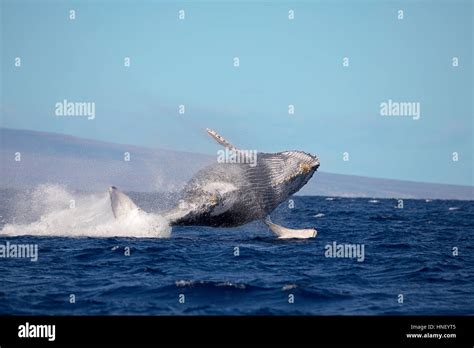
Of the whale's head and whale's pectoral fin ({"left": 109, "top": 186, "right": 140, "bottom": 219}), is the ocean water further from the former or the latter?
the whale's head

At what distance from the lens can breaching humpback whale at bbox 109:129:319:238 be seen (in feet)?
64.9

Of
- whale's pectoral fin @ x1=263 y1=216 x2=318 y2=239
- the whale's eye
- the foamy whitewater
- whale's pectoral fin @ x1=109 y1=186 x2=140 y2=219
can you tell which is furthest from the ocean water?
the whale's eye

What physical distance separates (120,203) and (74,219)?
3446mm

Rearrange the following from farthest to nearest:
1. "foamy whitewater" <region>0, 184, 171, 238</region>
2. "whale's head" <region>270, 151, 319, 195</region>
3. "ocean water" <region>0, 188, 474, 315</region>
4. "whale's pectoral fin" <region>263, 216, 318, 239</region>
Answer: "whale's pectoral fin" <region>263, 216, 318, 239</region>
"foamy whitewater" <region>0, 184, 171, 238</region>
"whale's head" <region>270, 151, 319, 195</region>
"ocean water" <region>0, 188, 474, 315</region>

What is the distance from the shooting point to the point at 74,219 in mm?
23266

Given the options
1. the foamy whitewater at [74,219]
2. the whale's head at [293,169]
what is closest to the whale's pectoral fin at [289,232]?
the whale's head at [293,169]

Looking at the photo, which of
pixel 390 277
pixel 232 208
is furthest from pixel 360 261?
pixel 232 208

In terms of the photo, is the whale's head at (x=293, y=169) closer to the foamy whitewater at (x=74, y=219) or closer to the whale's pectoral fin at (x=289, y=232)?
the whale's pectoral fin at (x=289, y=232)

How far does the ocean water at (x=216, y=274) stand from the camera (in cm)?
1292

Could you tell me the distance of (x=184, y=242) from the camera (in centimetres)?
2117

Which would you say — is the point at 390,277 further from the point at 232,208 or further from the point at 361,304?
the point at 232,208

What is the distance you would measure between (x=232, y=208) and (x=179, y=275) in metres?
4.66

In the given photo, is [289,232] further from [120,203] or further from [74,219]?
[74,219]
